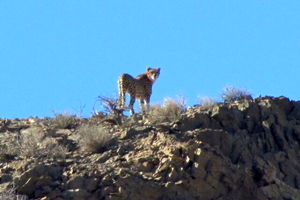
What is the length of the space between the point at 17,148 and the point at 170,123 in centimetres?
354

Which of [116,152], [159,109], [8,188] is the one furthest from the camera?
[159,109]

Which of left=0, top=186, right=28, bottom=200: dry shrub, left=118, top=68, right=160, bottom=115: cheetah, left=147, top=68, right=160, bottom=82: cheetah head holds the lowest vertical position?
left=0, top=186, right=28, bottom=200: dry shrub

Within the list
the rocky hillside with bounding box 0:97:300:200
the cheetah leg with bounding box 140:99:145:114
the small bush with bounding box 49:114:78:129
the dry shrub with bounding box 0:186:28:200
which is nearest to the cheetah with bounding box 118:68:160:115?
the cheetah leg with bounding box 140:99:145:114

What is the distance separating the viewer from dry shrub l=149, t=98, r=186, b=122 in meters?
30.3

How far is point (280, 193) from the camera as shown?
1089 inches

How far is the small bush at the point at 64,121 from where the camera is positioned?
31.4 meters

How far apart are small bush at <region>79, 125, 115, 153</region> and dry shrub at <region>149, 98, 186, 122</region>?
169 cm

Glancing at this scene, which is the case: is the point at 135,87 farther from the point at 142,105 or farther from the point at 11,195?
the point at 11,195

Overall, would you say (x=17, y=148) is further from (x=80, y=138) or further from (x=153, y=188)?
(x=153, y=188)

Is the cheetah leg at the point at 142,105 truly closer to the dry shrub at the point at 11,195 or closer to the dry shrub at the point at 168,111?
the dry shrub at the point at 168,111

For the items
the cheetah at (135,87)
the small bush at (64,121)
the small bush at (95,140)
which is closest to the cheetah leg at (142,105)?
the cheetah at (135,87)

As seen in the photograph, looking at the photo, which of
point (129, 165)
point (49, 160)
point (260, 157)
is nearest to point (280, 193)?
point (260, 157)

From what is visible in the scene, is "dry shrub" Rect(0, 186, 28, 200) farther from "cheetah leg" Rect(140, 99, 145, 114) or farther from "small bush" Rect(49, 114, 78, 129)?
"cheetah leg" Rect(140, 99, 145, 114)

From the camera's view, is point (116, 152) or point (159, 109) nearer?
point (116, 152)
